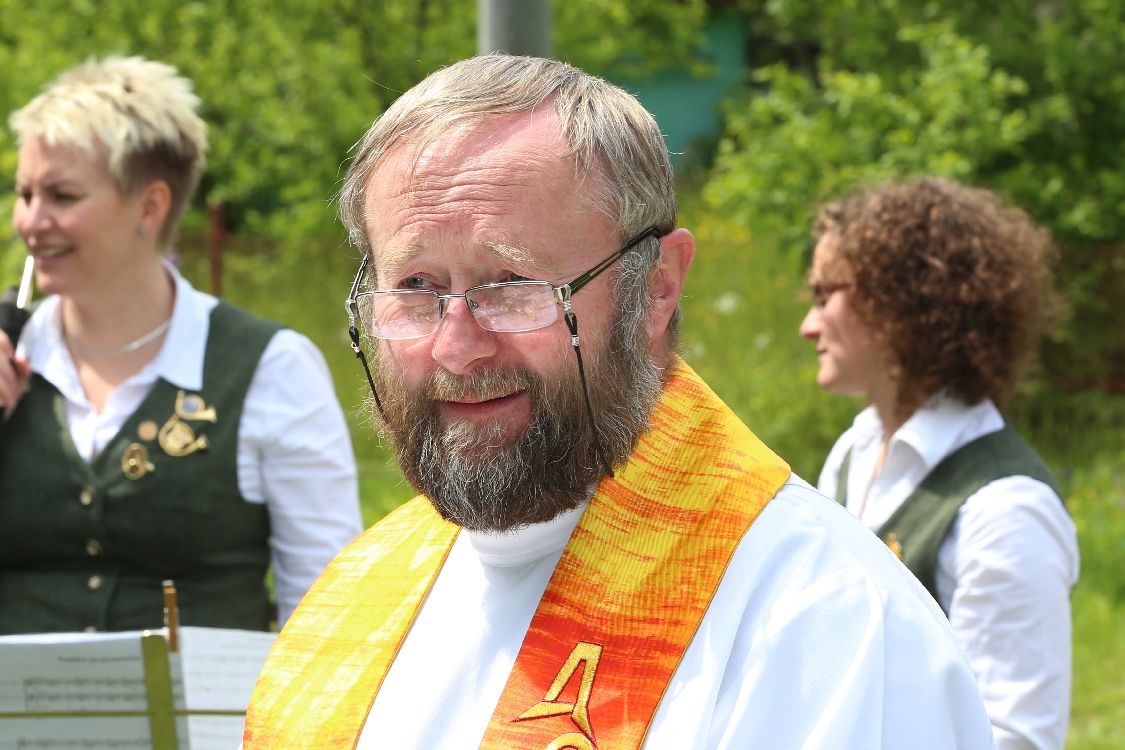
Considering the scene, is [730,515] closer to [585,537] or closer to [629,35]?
[585,537]

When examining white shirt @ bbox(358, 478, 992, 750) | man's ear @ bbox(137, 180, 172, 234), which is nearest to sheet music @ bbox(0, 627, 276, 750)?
white shirt @ bbox(358, 478, 992, 750)

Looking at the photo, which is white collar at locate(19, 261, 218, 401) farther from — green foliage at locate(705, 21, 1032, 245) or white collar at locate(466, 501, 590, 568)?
green foliage at locate(705, 21, 1032, 245)

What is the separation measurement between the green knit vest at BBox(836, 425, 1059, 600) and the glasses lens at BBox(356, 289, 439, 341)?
143cm

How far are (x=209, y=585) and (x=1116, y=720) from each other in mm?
3560

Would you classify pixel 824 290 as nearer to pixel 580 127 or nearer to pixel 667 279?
pixel 667 279

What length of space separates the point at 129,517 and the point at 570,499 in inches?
65.2

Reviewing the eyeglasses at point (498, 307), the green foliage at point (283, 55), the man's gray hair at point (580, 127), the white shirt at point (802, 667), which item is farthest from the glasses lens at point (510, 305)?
the green foliage at point (283, 55)

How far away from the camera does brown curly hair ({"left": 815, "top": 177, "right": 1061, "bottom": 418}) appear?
10.5ft

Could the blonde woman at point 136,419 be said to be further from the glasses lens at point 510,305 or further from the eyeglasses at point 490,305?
the glasses lens at point 510,305

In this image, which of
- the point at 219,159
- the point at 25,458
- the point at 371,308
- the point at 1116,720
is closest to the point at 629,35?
the point at 219,159

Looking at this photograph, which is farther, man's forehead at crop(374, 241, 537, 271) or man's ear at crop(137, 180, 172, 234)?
man's ear at crop(137, 180, 172, 234)

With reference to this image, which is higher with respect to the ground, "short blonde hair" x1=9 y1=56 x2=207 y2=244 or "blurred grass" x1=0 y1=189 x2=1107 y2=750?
"short blonde hair" x1=9 y1=56 x2=207 y2=244

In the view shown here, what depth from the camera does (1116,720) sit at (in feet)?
17.2

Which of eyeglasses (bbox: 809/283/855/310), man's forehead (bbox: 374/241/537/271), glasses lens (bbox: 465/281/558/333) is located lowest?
eyeglasses (bbox: 809/283/855/310)
